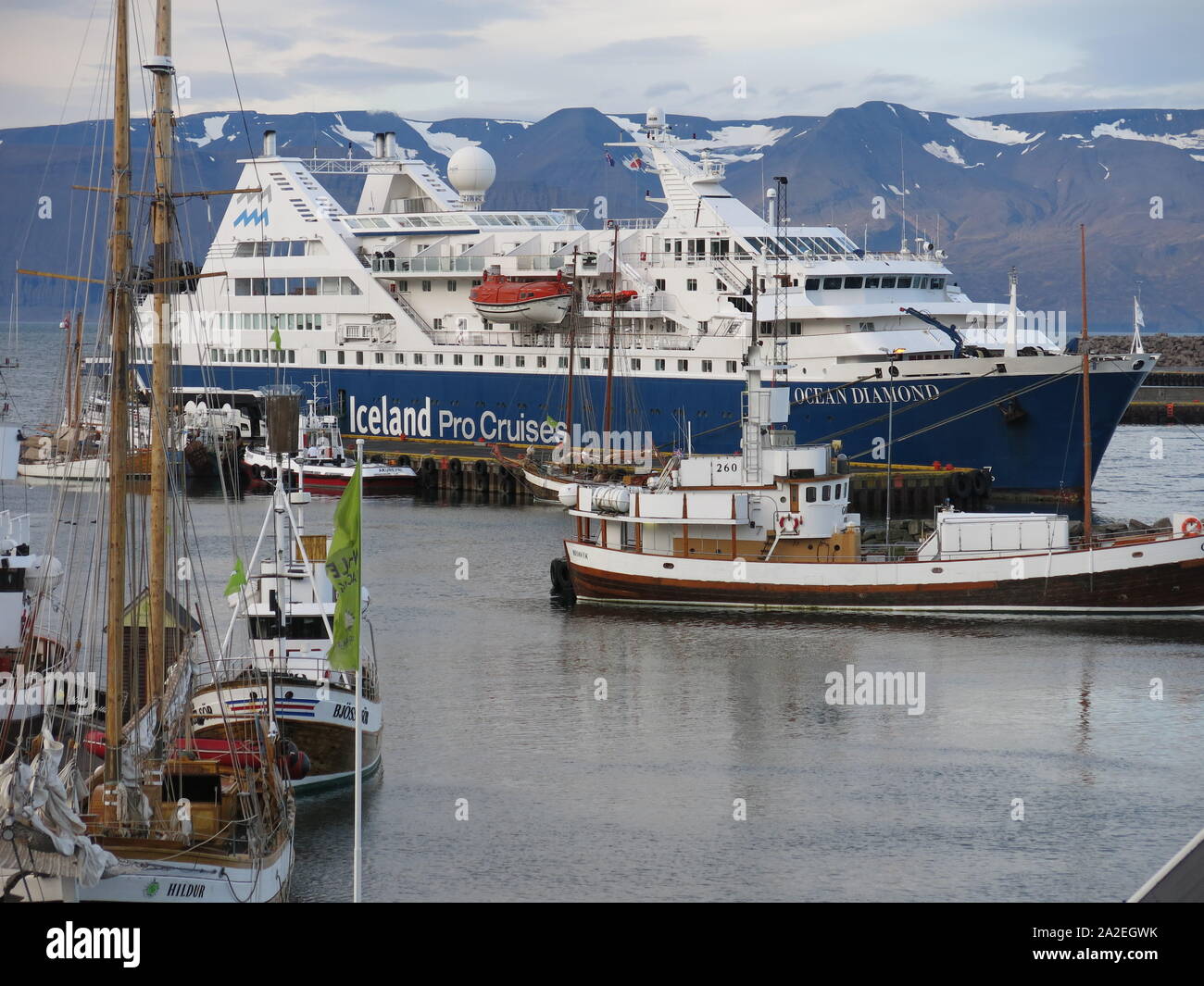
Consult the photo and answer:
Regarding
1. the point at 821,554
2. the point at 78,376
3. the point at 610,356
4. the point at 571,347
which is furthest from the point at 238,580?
the point at 571,347

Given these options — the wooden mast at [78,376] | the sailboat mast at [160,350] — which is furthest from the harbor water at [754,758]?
the wooden mast at [78,376]

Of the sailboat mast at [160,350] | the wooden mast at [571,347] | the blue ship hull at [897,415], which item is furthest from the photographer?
the wooden mast at [571,347]

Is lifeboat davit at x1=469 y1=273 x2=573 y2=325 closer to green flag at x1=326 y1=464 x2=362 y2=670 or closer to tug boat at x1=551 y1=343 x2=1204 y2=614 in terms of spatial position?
tug boat at x1=551 y1=343 x2=1204 y2=614

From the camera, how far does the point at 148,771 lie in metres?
19.2

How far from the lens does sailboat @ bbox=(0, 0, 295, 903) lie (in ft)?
51.8

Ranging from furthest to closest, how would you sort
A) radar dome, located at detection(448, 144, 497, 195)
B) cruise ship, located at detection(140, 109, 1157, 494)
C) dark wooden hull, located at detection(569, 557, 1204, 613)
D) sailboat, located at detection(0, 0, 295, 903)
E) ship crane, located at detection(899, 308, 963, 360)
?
radar dome, located at detection(448, 144, 497, 195) < ship crane, located at detection(899, 308, 963, 360) < cruise ship, located at detection(140, 109, 1157, 494) < dark wooden hull, located at detection(569, 557, 1204, 613) < sailboat, located at detection(0, 0, 295, 903)

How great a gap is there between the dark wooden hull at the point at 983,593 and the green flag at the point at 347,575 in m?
21.4

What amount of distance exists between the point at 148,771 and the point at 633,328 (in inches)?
1881

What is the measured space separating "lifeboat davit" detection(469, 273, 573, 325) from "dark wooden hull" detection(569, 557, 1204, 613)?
90.9ft

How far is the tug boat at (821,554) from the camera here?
37281mm

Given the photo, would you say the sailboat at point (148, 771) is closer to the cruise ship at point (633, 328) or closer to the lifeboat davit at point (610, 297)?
the cruise ship at point (633, 328)

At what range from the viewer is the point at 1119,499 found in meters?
61.2

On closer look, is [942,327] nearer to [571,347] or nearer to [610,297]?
[610,297]

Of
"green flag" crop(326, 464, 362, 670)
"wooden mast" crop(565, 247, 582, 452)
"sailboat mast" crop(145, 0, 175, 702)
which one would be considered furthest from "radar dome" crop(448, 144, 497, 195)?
"green flag" crop(326, 464, 362, 670)
